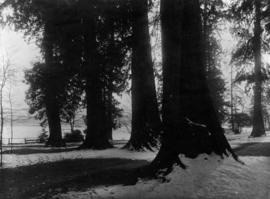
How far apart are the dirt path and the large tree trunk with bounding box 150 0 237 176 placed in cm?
138

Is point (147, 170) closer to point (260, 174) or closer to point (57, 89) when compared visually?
point (260, 174)

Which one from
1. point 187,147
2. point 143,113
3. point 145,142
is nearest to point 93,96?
point 143,113

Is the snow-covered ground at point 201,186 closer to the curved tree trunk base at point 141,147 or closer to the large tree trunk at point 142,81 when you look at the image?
the curved tree trunk base at point 141,147

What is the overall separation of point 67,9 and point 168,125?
11.1 metres

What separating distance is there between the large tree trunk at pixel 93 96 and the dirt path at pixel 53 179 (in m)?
6.15

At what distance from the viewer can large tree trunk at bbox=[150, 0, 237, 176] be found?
870 cm

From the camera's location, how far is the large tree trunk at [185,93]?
28.6 feet

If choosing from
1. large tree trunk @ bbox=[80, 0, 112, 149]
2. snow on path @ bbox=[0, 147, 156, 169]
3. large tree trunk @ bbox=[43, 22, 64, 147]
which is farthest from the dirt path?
large tree trunk @ bbox=[43, 22, 64, 147]

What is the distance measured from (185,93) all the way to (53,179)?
4182mm

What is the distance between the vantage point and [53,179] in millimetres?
9719

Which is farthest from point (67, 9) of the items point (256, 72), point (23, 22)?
point (256, 72)

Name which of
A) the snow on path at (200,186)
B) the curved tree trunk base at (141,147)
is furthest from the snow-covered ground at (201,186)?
the curved tree trunk base at (141,147)

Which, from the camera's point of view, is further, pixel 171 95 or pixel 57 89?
pixel 57 89

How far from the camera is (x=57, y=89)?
77.9ft
